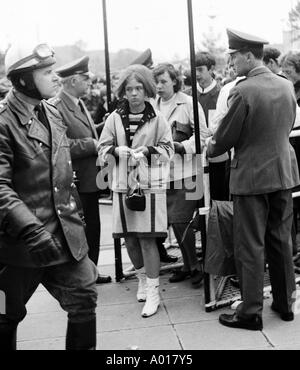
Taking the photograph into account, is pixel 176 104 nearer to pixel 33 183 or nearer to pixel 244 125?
pixel 244 125

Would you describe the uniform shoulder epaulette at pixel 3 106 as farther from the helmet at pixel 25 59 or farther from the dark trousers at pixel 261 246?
the dark trousers at pixel 261 246

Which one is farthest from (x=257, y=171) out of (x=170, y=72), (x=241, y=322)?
(x=170, y=72)

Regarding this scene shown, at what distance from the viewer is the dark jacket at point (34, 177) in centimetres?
294

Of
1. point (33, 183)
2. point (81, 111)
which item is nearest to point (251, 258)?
point (33, 183)

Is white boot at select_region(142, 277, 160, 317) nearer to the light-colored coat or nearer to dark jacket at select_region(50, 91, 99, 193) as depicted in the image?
the light-colored coat

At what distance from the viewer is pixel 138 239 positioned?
467 centimetres

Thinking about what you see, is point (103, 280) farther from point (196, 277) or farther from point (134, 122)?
point (134, 122)

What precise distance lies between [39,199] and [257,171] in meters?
1.53

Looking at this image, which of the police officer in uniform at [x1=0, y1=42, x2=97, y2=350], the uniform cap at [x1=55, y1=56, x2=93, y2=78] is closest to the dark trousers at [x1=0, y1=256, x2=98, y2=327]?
the police officer in uniform at [x1=0, y1=42, x2=97, y2=350]

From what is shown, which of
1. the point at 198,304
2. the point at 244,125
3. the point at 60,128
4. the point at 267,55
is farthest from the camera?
the point at 267,55

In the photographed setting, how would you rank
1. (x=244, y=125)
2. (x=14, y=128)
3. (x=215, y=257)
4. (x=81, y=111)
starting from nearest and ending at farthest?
1. (x=14, y=128)
2. (x=244, y=125)
3. (x=215, y=257)
4. (x=81, y=111)

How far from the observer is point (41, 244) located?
9.07 feet

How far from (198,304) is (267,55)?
2.41 meters

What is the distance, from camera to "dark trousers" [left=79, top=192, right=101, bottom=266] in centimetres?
514
